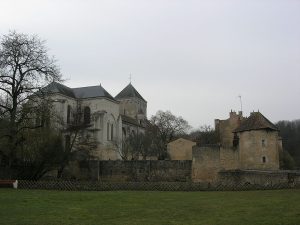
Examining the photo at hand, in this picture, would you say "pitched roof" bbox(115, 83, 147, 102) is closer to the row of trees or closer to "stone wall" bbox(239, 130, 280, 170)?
the row of trees

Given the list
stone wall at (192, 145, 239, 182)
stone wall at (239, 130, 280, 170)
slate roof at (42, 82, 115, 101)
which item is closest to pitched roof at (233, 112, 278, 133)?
stone wall at (239, 130, 280, 170)

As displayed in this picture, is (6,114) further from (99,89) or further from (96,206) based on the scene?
(99,89)

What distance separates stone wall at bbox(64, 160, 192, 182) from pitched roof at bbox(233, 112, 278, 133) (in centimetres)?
683

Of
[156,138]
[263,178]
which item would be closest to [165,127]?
[156,138]

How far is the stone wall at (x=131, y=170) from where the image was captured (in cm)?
4416

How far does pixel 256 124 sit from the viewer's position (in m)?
40.5

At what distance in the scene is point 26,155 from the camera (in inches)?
1438

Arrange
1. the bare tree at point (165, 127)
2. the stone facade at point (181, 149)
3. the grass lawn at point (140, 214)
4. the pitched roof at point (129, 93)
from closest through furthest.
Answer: the grass lawn at point (140, 214) → the stone facade at point (181, 149) → the bare tree at point (165, 127) → the pitched roof at point (129, 93)

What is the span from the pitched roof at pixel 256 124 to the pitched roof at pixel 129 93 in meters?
55.8

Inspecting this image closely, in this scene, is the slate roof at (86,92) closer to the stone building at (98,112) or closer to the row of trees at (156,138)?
the stone building at (98,112)

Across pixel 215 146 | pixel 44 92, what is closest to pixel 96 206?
pixel 44 92

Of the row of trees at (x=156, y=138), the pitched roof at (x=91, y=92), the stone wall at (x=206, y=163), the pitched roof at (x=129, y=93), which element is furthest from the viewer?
the pitched roof at (x=129, y=93)

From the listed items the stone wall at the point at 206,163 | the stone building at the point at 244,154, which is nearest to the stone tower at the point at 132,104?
the stone wall at the point at 206,163

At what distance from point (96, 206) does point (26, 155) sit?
19.9 meters
